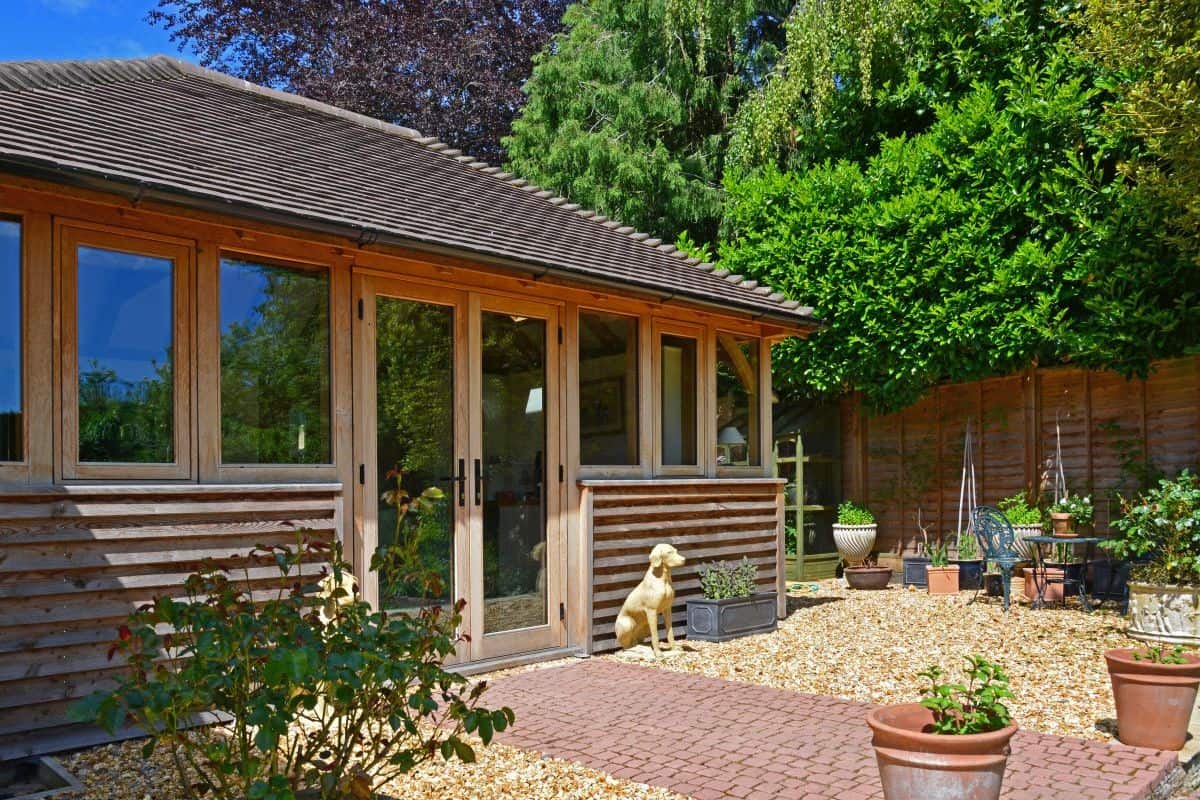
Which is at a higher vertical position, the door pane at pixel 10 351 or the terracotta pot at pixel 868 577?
the door pane at pixel 10 351

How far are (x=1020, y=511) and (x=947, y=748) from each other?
8.27 metres

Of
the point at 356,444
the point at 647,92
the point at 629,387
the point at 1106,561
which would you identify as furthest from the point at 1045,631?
the point at 647,92

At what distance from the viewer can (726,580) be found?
27.2ft

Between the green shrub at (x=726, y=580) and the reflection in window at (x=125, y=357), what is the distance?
4513mm

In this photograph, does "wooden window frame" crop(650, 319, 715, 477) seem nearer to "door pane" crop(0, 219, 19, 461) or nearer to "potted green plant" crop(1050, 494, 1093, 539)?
"potted green plant" crop(1050, 494, 1093, 539)

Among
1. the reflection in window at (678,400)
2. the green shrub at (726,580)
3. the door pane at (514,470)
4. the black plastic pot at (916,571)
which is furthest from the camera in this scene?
the black plastic pot at (916,571)

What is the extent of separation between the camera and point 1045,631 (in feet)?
27.7

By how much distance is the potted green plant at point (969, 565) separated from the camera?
37.0 ft

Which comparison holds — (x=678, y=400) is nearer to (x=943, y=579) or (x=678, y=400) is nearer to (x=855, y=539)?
(x=943, y=579)

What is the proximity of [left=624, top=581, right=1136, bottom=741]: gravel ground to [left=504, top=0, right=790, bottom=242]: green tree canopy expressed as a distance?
7.73m

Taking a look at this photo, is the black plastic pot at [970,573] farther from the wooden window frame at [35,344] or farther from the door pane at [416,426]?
the wooden window frame at [35,344]

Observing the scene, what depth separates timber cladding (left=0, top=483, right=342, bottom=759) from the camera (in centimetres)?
472

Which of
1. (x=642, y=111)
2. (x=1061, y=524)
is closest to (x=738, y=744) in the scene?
(x=1061, y=524)

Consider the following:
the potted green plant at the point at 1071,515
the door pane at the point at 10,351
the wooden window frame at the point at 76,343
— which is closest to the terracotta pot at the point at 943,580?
the potted green plant at the point at 1071,515
